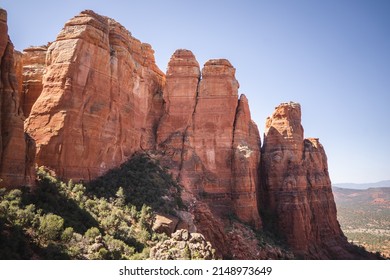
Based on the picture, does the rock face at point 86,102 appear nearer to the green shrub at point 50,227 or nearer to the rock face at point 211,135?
the rock face at point 211,135

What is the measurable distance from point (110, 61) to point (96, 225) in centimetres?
1870

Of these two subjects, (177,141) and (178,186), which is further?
(177,141)

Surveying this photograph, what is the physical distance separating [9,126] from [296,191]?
1684 inches

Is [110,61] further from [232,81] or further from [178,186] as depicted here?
[232,81]

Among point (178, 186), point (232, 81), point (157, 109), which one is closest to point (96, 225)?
point (178, 186)

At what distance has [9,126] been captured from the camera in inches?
858

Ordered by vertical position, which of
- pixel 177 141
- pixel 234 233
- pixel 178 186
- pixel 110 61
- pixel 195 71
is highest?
pixel 195 71

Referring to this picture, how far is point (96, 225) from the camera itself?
2522 cm

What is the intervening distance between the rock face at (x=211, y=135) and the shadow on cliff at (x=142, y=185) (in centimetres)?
560

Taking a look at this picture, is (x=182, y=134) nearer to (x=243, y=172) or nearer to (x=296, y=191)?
(x=243, y=172)

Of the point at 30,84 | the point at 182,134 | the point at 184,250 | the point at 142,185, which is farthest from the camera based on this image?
the point at 182,134

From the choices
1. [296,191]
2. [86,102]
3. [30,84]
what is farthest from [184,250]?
[296,191]
